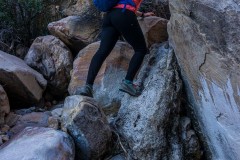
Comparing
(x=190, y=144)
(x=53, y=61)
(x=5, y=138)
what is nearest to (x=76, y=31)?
(x=53, y=61)

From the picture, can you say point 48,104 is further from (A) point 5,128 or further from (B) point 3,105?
(A) point 5,128

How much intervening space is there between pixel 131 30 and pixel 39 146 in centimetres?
155

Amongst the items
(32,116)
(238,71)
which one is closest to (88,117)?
(32,116)

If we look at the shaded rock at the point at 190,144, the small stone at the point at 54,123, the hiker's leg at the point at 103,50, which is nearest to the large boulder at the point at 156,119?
the shaded rock at the point at 190,144

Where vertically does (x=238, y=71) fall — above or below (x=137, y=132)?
above

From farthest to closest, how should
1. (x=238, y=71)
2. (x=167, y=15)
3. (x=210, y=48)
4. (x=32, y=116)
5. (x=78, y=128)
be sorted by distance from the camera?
(x=167, y=15) → (x=32, y=116) → (x=78, y=128) → (x=210, y=48) → (x=238, y=71)

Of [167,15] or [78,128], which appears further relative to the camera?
[167,15]

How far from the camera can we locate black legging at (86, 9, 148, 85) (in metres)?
4.19

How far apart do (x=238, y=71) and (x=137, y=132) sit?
1.28 meters

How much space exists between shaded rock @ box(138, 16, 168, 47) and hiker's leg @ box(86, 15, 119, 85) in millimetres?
847

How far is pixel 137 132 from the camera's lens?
418 cm

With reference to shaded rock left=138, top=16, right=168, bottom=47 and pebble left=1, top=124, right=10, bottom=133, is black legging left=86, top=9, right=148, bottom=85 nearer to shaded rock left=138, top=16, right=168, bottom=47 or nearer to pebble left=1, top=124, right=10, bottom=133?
shaded rock left=138, top=16, right=168, bottom=47

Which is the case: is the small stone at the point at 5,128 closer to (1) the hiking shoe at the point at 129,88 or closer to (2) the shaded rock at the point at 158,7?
(1) the hiking shoe at the point at 129,88

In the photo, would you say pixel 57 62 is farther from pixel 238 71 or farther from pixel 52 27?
pixel 238 71
